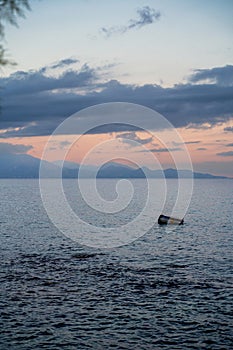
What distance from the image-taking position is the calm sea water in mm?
27891

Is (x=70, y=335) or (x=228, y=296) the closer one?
(x=70, y=335)

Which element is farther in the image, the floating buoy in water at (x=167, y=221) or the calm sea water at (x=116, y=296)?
the floating buoy in water at (x=167, y=221)

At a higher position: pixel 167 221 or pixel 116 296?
pixel 116 296

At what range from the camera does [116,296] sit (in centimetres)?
3694

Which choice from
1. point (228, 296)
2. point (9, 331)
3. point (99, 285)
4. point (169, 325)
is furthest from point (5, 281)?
point (228, 296)

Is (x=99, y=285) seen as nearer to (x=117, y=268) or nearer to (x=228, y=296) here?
(x=117, y=268)

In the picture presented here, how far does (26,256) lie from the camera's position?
178 feet

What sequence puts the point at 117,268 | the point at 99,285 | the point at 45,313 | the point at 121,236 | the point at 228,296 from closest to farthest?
the point at 45,313 < the point at 228,296 < the point at 99,285 < the point at 117,268 < the point at 121,236

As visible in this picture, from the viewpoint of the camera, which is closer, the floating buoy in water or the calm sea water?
the calm sea water

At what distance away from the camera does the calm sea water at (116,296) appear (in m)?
27.9

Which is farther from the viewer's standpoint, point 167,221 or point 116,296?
point 167,221

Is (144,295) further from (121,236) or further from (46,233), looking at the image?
(46,233)

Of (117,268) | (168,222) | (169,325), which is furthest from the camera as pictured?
(168,222)

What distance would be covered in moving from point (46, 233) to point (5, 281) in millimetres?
36098
